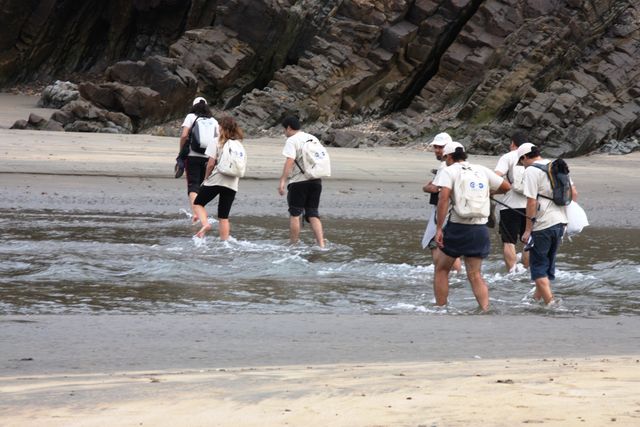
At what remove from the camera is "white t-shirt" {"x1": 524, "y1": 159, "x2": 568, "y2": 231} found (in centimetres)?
918

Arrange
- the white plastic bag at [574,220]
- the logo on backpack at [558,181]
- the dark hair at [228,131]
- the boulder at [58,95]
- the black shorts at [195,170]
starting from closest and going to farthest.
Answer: the logo on backpack at [558,181] < the white plastic bag at [574,220] < the dark hair at [228,131] < the black shorts at [195,170] < the boulder at [58,95]

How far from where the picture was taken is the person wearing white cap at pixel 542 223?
9.18 m

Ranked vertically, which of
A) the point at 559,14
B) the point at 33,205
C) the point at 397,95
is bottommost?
the point at 33,205

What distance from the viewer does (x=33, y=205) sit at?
1583cm

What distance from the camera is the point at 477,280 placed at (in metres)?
8.90

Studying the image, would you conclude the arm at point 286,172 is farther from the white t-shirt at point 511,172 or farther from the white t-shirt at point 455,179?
the white t-shirt at point 455,179

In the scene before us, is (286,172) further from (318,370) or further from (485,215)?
(318,370)

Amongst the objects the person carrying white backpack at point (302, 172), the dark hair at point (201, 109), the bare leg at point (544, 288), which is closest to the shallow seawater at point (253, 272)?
the bare leg at point (544, 288)

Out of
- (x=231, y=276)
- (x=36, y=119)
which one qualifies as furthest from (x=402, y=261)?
(x=36, y=119)

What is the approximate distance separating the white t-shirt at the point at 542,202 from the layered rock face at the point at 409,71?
18446mm

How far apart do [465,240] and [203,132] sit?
5.51 metres

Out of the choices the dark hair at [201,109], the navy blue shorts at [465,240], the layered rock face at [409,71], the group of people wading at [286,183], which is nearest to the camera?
the navy blue shorts at [465,240]

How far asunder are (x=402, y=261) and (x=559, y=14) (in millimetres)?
21257

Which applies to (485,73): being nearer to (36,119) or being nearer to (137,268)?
(36,119)
